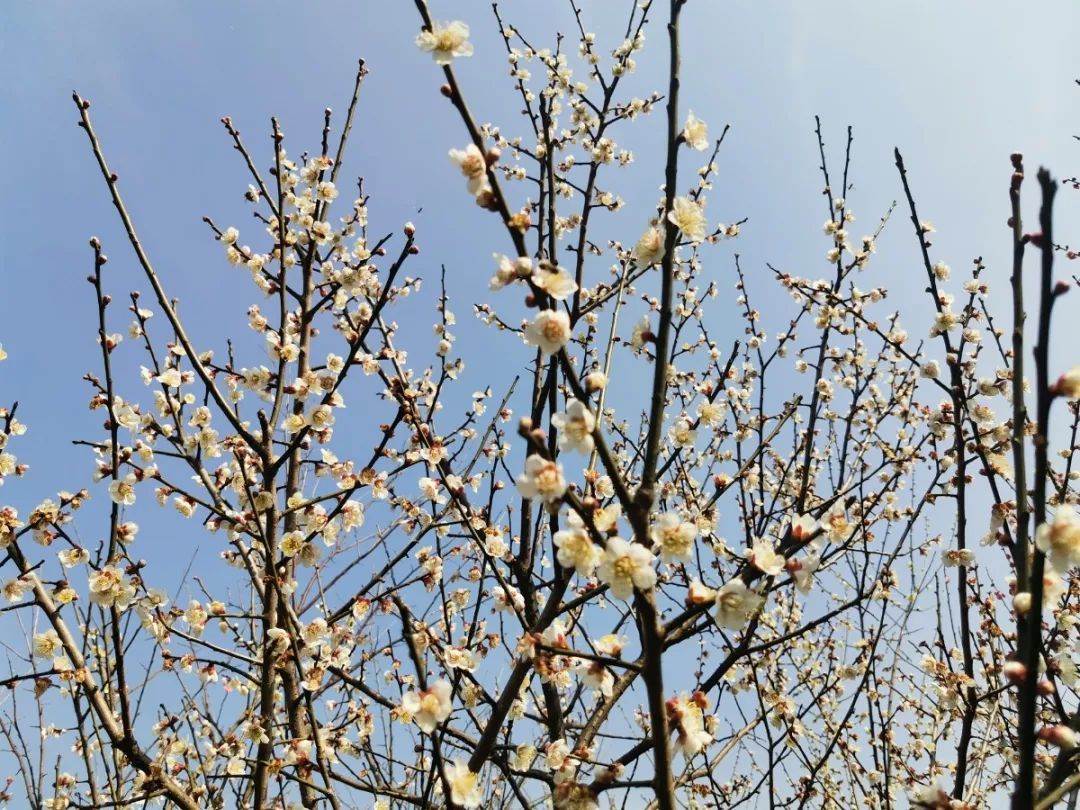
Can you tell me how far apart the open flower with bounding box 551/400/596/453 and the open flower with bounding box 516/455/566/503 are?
0.11m

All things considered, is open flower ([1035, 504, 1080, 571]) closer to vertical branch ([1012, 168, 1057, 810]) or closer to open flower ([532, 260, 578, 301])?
vertical branch ([1012, 168, 1057, 810])

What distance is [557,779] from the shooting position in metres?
2.17

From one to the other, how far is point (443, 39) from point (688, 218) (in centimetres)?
86

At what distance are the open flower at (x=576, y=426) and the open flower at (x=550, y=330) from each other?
0.54 ft

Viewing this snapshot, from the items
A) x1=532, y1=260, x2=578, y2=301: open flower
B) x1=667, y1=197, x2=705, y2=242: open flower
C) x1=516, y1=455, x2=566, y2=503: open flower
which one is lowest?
x1=516, y1=455, x2=566, y2=503: open flower

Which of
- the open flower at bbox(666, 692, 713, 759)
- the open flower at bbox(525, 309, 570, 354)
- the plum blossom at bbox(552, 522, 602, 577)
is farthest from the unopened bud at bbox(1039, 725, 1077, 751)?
the open flower at bbox(525, 309, 570, 354)

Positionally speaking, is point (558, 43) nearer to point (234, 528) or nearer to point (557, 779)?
point (234, 528)

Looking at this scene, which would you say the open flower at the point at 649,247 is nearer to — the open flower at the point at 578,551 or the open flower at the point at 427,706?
the open flower at the point at 578,551

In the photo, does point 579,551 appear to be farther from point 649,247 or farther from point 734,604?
point 649,247

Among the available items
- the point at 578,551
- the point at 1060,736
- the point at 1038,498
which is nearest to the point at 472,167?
the point at 578,551

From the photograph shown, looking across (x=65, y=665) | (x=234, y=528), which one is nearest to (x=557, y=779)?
(x=234, y=528)

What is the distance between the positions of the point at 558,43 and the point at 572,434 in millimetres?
5185

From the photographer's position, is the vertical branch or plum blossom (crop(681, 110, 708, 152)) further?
Result: plum blossom (crop(681, 110, 708, 152))

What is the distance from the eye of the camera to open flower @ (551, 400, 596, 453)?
1.64 meters
